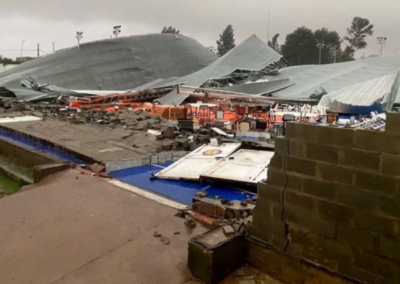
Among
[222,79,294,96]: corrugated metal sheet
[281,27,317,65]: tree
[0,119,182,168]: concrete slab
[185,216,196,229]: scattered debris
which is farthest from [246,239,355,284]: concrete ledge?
[281,27,317,65]: tree

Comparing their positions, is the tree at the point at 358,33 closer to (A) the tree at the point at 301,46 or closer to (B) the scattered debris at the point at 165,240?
(A) the tree at the point at 301,46

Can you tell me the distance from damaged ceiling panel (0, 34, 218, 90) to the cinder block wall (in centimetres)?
3057

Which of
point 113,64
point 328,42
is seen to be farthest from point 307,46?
point 113,64

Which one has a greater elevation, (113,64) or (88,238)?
(113,64)

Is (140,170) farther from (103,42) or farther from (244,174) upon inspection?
(103,42)

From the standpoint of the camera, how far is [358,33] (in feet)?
267

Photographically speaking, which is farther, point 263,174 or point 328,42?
point 328,42

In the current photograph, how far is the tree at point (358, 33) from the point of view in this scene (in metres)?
79.8

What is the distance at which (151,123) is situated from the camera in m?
12.5

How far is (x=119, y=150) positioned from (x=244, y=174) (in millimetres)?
3710

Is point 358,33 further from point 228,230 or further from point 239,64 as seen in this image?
point 228,230

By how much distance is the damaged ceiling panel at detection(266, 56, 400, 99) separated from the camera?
87.5 ft

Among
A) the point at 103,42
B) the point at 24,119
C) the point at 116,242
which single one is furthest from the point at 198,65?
the point at 116,242

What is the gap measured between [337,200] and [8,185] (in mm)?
7790
